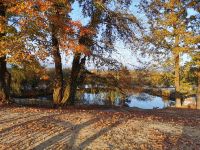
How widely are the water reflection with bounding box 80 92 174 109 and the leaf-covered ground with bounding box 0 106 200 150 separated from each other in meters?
12.0

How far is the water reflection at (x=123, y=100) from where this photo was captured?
29.6m

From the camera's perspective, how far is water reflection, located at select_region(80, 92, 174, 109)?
97.2 ft

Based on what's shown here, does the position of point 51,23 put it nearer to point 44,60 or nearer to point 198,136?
point 44,60

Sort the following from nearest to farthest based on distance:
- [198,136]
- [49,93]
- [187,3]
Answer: [198,136] < [187,3] < [49,93]

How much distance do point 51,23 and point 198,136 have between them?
29.0 ft

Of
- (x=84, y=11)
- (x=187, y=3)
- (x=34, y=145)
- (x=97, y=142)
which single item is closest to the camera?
(x=34, y=145)

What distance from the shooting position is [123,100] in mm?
31516

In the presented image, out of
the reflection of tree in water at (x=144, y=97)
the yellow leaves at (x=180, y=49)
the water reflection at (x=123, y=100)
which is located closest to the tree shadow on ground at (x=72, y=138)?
the water reflection at (x=123, y=100)

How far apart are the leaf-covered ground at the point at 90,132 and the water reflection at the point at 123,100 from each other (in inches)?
471

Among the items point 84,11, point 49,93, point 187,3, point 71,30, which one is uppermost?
point 187,3

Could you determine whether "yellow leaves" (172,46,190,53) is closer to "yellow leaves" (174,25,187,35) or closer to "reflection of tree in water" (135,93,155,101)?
"yellow leaves" (174,25,187,35)

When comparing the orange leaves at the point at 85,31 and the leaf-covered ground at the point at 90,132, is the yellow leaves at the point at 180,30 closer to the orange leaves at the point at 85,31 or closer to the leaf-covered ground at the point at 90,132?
the orange leaves at the point at 85,31

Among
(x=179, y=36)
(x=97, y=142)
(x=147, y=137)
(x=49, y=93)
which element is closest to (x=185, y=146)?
(x=147, y=137)

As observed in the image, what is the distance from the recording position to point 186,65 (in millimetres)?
30562
